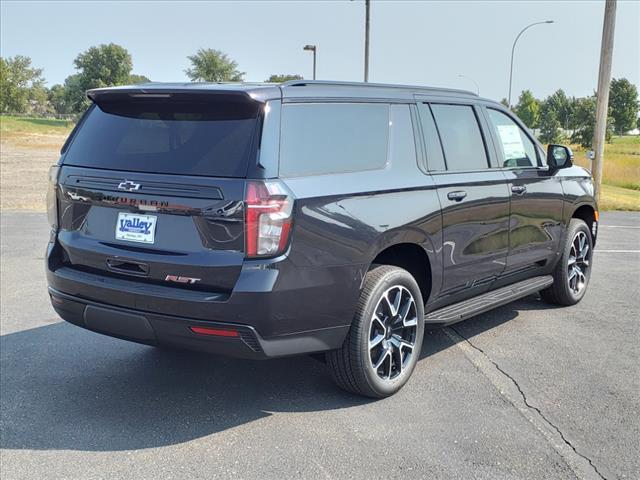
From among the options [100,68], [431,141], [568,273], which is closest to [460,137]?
[431,141]

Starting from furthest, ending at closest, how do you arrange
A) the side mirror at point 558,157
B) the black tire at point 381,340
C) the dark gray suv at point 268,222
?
the side mirror at point 558,157 < the black tire at point 381,340 < the dark gray suv at point 268,222

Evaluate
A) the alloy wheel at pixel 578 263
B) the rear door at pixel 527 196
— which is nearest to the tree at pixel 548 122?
the alloy wheel at pixel 578 263

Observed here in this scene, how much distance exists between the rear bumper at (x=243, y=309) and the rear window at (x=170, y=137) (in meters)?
0.61

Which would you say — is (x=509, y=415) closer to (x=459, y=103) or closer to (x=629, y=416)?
(x=629, y=416)

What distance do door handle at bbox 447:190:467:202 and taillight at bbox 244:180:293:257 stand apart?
151 centimetres

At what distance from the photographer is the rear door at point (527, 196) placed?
519 cm

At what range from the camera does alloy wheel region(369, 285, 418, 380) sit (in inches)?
154

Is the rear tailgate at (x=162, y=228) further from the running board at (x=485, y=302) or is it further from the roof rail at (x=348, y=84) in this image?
the running board at (x=485, y=302)

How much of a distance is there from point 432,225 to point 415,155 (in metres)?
0.47

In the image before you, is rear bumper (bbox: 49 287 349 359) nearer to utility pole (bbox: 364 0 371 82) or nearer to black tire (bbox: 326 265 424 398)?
black tire (bbox: 326 265 424 398)

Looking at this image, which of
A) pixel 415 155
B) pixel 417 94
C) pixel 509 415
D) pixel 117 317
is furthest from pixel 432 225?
pixel 117 317

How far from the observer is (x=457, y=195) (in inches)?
177

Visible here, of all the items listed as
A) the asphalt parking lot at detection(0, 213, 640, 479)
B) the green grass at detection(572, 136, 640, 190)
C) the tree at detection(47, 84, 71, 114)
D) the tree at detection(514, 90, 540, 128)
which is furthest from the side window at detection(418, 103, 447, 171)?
the tree at detection(47, 84, 71, 114)

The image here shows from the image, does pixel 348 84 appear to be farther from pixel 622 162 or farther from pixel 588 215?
pixel 622 162
